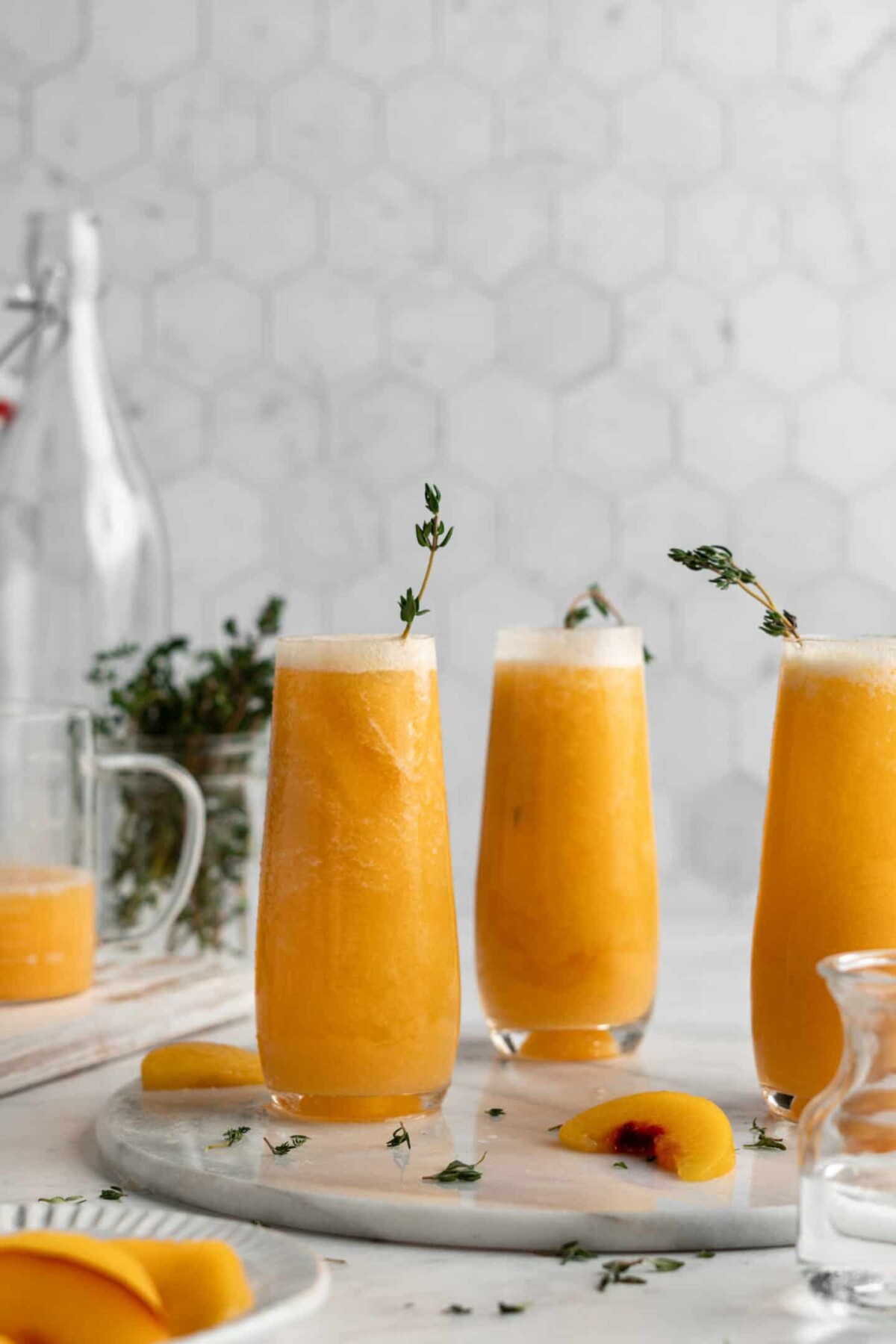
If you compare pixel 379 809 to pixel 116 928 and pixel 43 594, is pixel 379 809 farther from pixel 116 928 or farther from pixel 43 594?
pixel 43 594

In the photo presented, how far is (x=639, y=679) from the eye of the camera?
99 cm

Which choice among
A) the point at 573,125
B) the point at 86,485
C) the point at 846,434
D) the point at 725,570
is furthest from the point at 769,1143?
the point at 573,125

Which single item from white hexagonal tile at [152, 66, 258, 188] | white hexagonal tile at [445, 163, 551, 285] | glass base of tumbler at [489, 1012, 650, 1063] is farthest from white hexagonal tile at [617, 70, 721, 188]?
glass base of tumbler at [489, 1012, 650, 1063]

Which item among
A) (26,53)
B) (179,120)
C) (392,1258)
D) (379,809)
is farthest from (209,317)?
(392,1258)

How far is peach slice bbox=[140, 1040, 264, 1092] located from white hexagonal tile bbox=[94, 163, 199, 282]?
1604 mm

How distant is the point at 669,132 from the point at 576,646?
1470 millimetres

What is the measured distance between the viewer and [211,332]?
2266mm

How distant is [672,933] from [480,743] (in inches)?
32.0

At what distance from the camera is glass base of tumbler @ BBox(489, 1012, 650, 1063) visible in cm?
96

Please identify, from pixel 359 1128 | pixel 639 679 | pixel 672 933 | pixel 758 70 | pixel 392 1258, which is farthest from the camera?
pixel 758 70

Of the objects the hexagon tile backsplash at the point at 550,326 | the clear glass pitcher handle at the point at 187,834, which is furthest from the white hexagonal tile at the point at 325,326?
the clear glass pitcher handle at the point at 187,834

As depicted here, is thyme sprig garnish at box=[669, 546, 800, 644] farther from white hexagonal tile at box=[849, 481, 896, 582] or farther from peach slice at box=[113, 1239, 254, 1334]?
white hexagonal tile at box=[849, 481, 896, 582]

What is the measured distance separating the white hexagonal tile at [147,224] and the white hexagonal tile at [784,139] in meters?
0.77

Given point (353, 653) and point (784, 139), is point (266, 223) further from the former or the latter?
point (353, 653)
